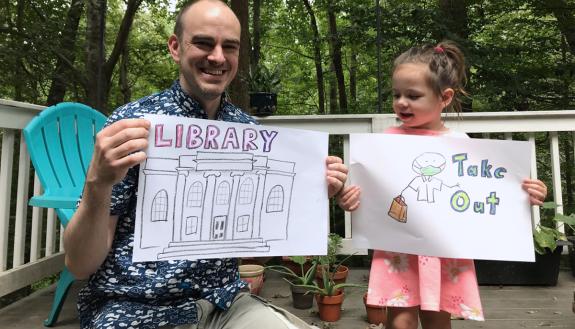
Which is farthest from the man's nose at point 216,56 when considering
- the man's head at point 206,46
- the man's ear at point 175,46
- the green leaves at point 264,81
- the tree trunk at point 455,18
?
the tree trunk at point 455,18

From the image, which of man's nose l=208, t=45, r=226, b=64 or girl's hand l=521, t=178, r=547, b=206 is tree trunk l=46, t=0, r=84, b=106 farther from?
girl's hand l=521, t=178, r=547, b=206

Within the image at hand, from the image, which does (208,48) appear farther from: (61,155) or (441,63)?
(61,155)

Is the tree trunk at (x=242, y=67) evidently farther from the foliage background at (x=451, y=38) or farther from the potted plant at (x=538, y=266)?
the potted plant at (x=538, y=266)

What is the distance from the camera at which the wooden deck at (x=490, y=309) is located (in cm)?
202

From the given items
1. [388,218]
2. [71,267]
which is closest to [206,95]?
[71,267]

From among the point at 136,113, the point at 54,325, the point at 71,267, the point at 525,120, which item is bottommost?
the point at 54,325

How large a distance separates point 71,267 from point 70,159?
4.86 feet

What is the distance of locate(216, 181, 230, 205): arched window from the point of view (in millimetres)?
1115

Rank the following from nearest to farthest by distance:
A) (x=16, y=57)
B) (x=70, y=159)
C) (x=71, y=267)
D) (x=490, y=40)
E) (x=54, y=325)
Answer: (x=71, y=267)
(x=54, y=325)
(x=70, y=159)
(x=16, y=57)
(x=490, y=40)

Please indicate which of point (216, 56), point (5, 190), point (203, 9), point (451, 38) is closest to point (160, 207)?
point (216, 56)

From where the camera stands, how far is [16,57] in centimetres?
509

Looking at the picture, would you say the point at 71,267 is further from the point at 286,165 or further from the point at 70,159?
the point at 70,159

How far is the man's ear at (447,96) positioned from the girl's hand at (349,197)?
0.45m

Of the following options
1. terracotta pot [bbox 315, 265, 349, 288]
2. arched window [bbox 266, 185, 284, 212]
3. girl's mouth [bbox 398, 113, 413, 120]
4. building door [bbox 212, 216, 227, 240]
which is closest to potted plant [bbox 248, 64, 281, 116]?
terracotta pot [bbox 315, 265, 349, 288]
